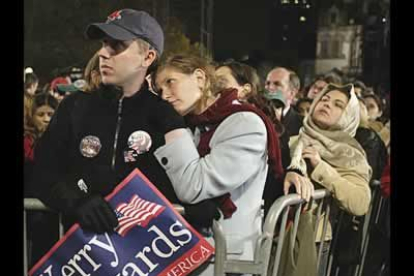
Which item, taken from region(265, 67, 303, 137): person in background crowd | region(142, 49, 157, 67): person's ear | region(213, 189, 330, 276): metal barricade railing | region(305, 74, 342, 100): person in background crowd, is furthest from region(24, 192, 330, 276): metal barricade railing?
region(142, 49, 157, 67): person's ear

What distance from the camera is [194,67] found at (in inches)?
127

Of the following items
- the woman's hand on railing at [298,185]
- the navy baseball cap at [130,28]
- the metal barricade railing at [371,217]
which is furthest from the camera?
the metal barricade railing at [371,217]

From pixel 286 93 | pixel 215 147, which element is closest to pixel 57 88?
pixel 215 147

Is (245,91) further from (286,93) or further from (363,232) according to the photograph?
(363,232)

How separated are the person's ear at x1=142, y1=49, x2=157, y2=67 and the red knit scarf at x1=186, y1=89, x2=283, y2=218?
0.79ft

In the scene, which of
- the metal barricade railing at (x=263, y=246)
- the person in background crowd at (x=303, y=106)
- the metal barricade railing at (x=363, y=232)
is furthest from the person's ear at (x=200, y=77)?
the metal barricade railing at (x=363, y=232)

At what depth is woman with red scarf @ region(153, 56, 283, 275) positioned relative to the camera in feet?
10.6

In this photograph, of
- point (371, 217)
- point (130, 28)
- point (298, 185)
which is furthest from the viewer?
point (371, 217)

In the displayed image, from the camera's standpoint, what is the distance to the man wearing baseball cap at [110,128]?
3.22 m

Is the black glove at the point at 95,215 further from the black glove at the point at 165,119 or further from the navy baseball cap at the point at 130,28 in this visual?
the navy baseball cap at the point at 130,28

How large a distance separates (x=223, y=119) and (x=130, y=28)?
467mm

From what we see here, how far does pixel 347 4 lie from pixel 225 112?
1.95ft

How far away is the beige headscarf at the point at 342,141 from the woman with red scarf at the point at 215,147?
0.17m
